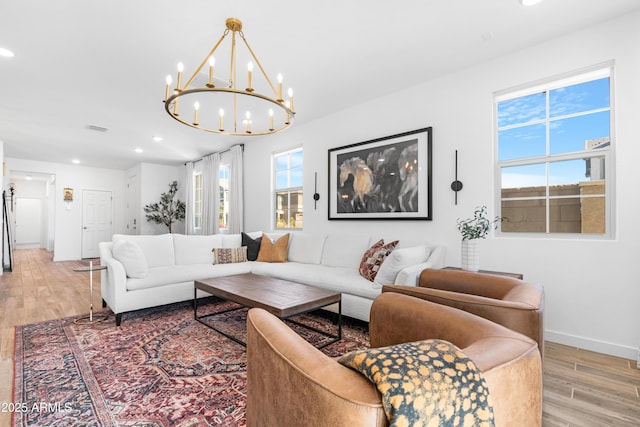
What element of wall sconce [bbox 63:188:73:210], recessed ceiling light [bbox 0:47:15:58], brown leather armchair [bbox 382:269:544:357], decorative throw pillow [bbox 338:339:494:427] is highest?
recessed ceiling light [bbox 0:47:15:58]

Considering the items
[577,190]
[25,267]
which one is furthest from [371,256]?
[25,267]

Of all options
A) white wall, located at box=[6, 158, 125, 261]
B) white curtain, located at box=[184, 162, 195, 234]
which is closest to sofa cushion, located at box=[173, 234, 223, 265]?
white curtain, located at box=[184, 162, 195, 234]

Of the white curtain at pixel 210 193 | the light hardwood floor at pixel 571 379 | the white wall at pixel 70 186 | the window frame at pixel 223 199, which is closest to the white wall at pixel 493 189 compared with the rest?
the light hardwood floor at pixel 571 379

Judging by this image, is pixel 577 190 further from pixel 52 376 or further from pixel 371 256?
pixel 52 376

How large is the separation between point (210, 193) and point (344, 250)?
400 cm

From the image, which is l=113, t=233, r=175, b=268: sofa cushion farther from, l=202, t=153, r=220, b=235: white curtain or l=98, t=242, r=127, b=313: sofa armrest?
l=202, t=153, r=220, b=235: white curtain

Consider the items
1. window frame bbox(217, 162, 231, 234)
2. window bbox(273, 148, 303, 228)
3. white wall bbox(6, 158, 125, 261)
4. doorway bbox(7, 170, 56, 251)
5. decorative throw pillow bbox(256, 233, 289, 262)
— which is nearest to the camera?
decorative throw pillow bbox(256, 233, 289, 262)

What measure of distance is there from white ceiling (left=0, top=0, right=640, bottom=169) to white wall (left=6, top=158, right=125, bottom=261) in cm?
445

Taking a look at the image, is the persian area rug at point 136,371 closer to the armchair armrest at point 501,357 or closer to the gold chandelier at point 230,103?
the armchair armrest at point 501,357

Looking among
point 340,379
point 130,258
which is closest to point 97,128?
point 130,258

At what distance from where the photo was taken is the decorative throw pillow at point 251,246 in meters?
4.42

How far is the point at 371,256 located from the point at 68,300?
12.8 feet

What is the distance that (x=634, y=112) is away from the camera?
2.29 m

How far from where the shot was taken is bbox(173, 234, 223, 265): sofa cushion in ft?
13.4
